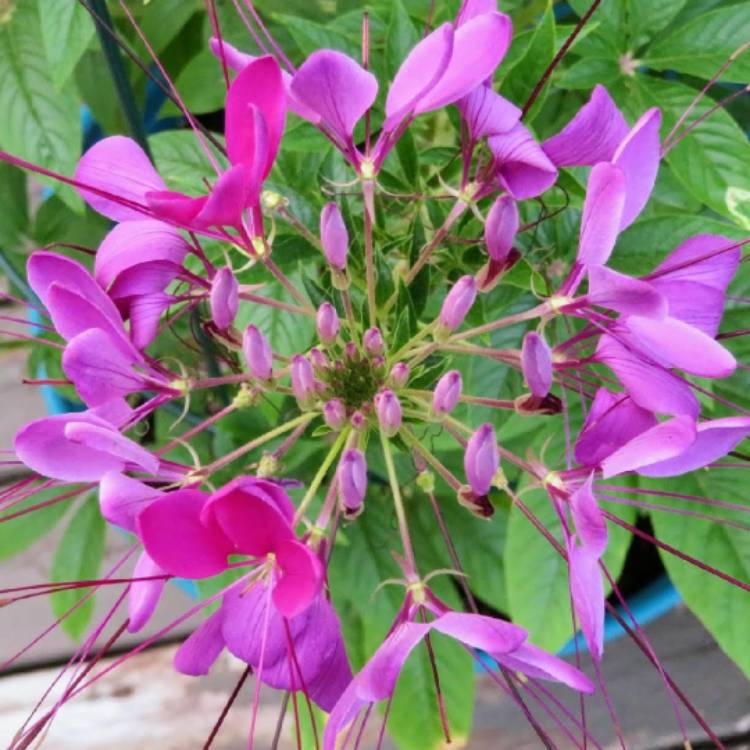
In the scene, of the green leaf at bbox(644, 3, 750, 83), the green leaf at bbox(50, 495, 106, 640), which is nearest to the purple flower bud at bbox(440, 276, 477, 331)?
the green leaf at bbox(644, 3, 750, 83)

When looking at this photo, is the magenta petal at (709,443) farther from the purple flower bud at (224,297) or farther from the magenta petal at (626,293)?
the purple flower bud at (224,297)

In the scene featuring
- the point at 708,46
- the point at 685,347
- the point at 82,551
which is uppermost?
the point at 708,46

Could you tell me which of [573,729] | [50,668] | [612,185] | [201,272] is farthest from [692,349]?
[50,668]

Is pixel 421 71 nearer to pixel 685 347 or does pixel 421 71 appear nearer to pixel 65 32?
pixel 685 347

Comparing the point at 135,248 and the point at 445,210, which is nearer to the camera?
the point at 135,248

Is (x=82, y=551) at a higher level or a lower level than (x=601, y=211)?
lower

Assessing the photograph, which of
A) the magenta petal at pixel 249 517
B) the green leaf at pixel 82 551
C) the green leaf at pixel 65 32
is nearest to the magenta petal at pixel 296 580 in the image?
the magenta petal at pixel 249 517

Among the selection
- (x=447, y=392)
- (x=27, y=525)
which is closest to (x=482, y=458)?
(x=447, y=392)
